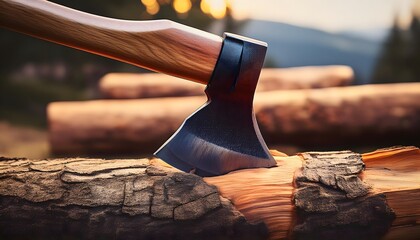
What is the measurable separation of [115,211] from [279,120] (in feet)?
5.23

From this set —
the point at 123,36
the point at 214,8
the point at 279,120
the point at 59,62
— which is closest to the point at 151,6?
the point at 214,8

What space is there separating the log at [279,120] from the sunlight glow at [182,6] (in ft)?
4.22

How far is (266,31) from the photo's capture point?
11.6 ft

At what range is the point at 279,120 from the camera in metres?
2.42

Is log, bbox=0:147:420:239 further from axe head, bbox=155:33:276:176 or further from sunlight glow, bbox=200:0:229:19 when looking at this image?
sunlight glow, bbox=200:0:229:19

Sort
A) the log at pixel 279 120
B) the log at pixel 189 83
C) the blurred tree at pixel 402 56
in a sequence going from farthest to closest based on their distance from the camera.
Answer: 1. the blurred tree at pixel 402 56
2. the log at pixel 189 83
3. the log at pixel 279 120

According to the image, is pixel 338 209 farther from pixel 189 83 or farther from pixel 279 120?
pixel 189 83

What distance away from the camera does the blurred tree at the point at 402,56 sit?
340 centimetres

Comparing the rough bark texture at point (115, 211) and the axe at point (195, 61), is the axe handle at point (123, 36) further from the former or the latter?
the rough bark texture at point (115, 211)

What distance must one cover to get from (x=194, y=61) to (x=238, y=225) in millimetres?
372

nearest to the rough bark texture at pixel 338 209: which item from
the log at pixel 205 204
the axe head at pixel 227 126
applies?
the log at pixel 205 204

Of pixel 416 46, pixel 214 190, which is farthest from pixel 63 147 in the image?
pixel 416 46

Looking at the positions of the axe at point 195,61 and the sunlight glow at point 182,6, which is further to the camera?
the sunlight glow at point 182,6

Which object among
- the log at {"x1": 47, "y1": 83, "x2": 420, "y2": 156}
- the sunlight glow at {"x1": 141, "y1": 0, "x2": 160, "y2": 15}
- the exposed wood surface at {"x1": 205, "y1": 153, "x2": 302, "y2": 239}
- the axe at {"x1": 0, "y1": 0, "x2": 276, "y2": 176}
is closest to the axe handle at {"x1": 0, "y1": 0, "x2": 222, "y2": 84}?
the axe at {"x1": 0, "y1": 0, "x2": 276, "y2": 176}
